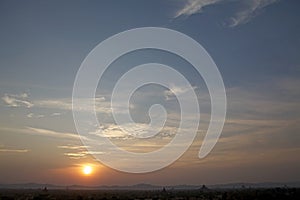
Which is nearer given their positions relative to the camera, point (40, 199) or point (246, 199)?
point (246, 199)

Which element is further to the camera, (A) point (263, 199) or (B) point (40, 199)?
(B) point (40, 199)

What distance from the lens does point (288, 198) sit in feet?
296

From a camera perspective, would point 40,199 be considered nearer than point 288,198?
No

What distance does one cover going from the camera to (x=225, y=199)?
10081 centimetres

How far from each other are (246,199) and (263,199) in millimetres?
3874

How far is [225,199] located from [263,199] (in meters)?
11.5

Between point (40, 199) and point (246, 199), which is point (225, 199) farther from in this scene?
point (40, 199)

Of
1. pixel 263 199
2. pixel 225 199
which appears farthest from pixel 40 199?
pixel 263 199

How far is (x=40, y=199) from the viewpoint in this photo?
330 ft

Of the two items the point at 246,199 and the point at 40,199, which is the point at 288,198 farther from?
the point at 40,199

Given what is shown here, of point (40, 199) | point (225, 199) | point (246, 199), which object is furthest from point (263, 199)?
point (40, 199)

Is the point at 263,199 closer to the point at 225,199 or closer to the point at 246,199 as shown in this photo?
the point at 246,199

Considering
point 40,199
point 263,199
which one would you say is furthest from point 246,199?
point 40,199

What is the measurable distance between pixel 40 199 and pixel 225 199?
47.2 m
